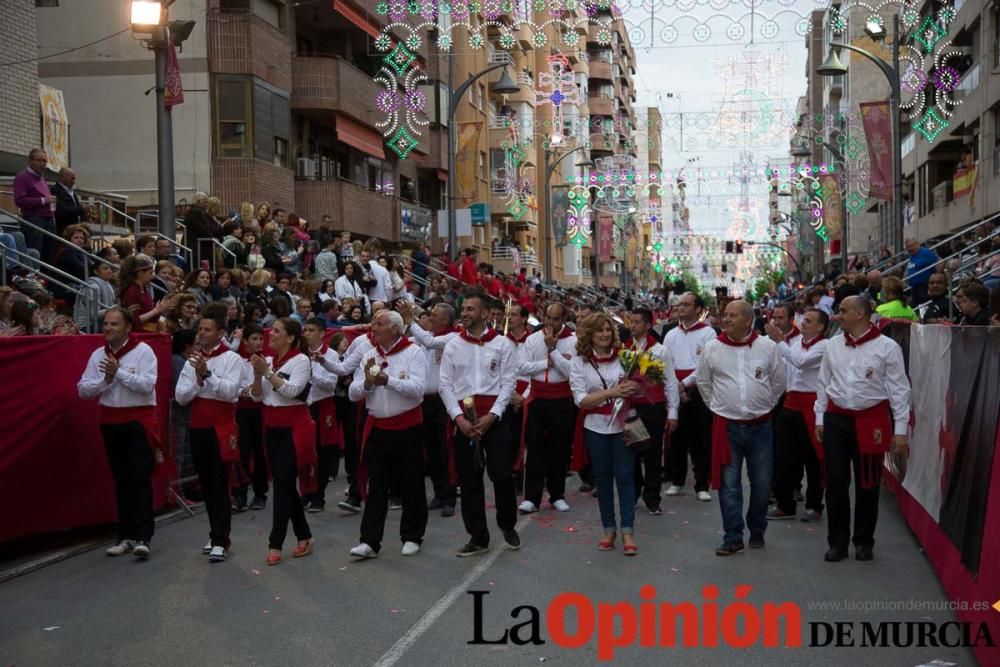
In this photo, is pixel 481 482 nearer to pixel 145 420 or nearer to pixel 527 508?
pixel 527 508

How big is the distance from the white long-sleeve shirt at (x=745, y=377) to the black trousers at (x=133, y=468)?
15.2 ft

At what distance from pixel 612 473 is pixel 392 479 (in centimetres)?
179

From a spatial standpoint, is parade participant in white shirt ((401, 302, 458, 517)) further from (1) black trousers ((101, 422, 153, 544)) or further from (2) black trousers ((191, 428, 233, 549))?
(1) black trousers ((101, 422, 153, 544))

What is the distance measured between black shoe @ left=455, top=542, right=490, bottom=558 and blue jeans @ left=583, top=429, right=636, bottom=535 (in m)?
1.02

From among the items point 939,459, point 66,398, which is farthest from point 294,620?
point 939,459

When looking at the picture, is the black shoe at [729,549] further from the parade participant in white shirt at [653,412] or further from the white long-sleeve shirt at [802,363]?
the white long-sleeve shirt at [802,363]

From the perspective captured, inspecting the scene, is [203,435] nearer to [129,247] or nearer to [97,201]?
[129,247]

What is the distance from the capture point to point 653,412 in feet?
40.8

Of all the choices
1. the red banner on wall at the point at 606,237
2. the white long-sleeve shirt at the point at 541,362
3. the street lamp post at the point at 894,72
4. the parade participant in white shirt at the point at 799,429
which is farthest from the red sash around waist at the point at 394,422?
the red banner on wall at the point at 606,237

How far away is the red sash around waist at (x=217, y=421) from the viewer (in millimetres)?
9727

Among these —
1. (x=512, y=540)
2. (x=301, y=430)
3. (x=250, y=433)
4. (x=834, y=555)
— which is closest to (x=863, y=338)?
(x=834, y=555)

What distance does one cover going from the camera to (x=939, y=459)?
8.87 meters

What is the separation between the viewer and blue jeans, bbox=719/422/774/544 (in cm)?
964

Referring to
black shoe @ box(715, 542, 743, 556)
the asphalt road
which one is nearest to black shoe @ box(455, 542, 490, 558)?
the asphalt road
